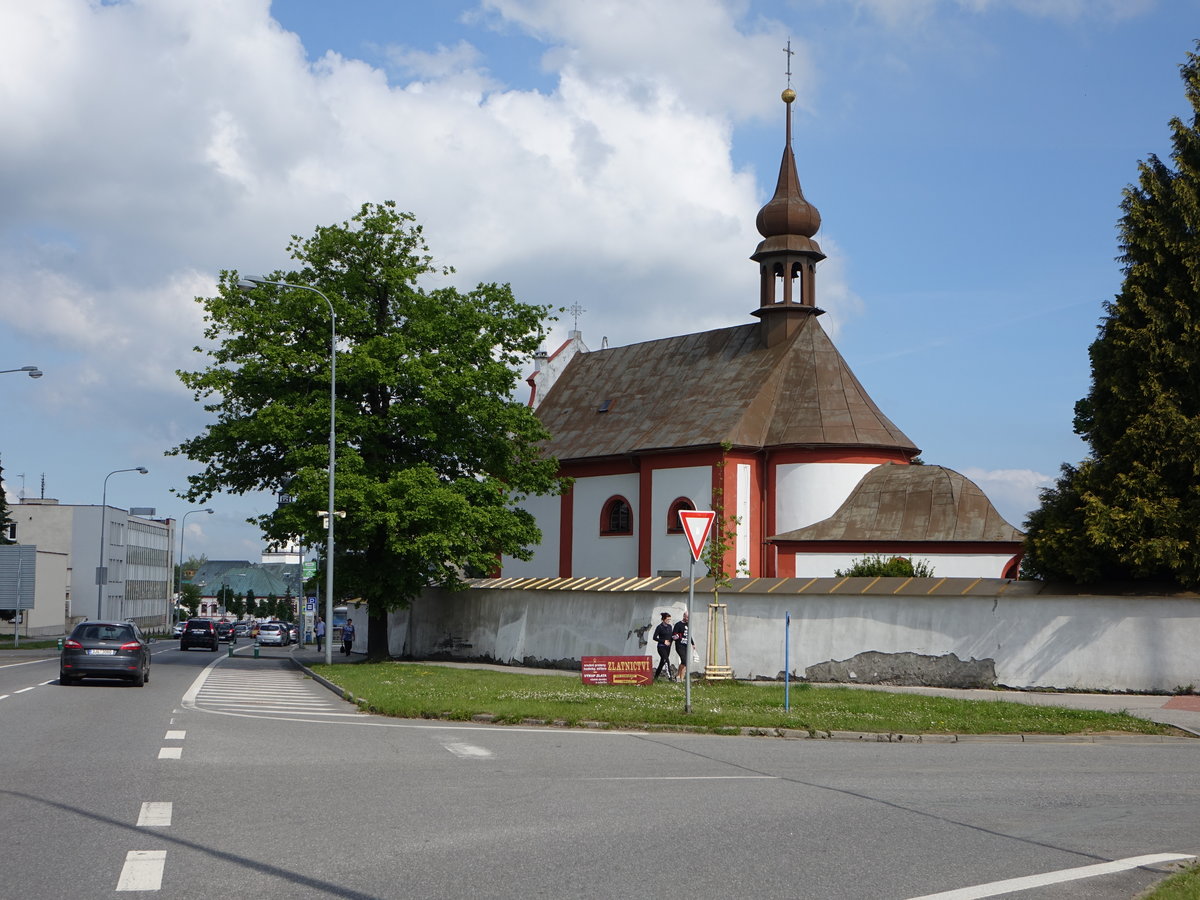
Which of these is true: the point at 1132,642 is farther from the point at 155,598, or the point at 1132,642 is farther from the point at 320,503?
the point at 155,598

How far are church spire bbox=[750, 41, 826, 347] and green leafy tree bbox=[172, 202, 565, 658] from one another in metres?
12.3

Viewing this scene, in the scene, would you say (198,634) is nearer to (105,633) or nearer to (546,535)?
(546,535)

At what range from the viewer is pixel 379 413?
35.8 m

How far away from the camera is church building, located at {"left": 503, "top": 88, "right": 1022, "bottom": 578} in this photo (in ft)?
126

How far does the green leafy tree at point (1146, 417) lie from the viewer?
2223 cm

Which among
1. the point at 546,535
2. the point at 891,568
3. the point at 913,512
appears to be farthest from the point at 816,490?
the point at 546,535

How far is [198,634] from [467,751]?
146 ft

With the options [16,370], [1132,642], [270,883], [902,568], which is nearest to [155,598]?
[16,370]

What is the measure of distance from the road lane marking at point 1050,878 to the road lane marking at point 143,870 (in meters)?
4.18

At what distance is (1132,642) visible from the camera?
22625mm

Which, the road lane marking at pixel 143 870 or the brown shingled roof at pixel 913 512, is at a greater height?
the brown shingled roof at pixel 913 512

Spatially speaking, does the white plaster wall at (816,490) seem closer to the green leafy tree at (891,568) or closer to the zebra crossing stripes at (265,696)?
the green leafy tree at (891,568)

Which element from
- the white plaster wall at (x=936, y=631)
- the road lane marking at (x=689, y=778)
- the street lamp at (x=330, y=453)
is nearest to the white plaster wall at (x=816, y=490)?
the white plaster wall at (x=936, y=631)

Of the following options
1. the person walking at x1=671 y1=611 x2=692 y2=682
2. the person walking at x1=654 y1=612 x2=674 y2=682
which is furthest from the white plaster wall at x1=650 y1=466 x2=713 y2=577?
the person walking at x1=654 y1=612 x2=674 y2=682
